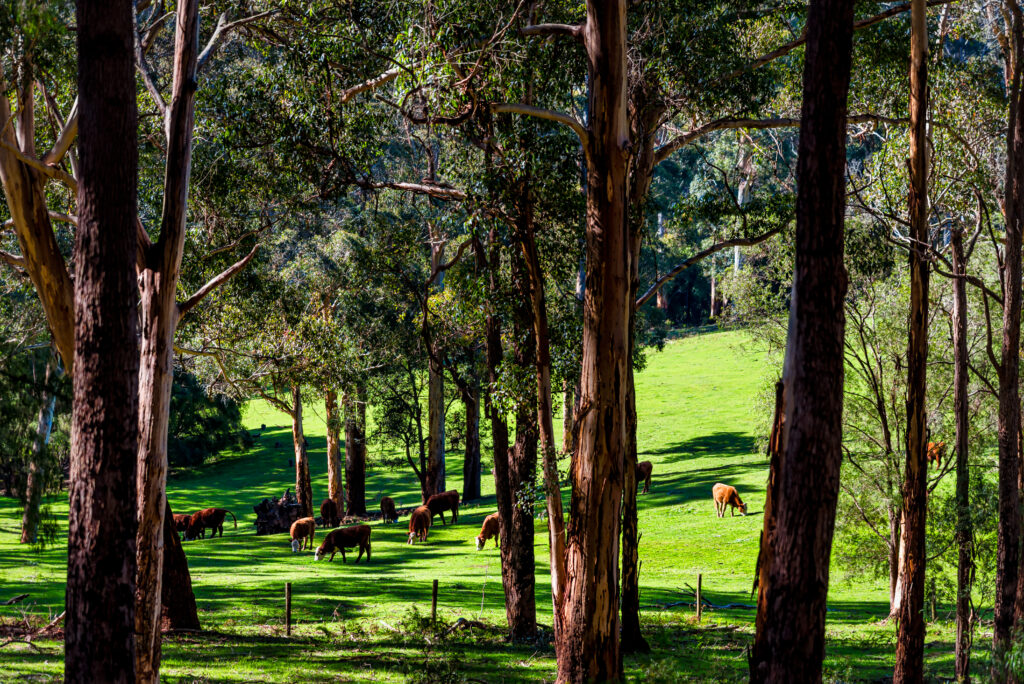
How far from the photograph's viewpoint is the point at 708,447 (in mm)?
44469

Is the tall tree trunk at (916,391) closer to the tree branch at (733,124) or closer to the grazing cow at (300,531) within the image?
the tree branch at (733,124)

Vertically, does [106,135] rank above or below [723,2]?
below

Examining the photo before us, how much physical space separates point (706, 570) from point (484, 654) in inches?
521

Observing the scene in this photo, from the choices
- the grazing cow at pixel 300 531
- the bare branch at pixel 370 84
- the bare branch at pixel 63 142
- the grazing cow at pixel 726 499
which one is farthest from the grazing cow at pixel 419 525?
the bare branch at pixel 63 142

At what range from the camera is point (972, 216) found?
19.4 meters

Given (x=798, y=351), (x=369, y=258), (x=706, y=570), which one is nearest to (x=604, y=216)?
(x=798, y=351)

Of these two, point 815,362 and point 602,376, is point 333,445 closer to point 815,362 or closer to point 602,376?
point 602,376

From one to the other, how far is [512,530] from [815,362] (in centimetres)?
994

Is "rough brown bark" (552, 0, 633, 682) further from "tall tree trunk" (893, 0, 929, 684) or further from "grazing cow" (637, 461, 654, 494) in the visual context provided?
"grazing cow" (637, 461, 654, 494)

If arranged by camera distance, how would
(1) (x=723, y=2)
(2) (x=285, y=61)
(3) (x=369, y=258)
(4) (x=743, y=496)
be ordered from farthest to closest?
(4) (x=743, y=496) < (3) (x=369, y=258) < (1) (x=723, y=2) < (2) (x=285, y=61)

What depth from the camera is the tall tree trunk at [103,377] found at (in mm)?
7000

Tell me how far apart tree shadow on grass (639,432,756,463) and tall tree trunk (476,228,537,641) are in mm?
26539

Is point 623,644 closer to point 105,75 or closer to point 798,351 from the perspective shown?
point 798,351

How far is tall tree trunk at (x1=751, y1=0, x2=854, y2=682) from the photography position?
682 centimetres
